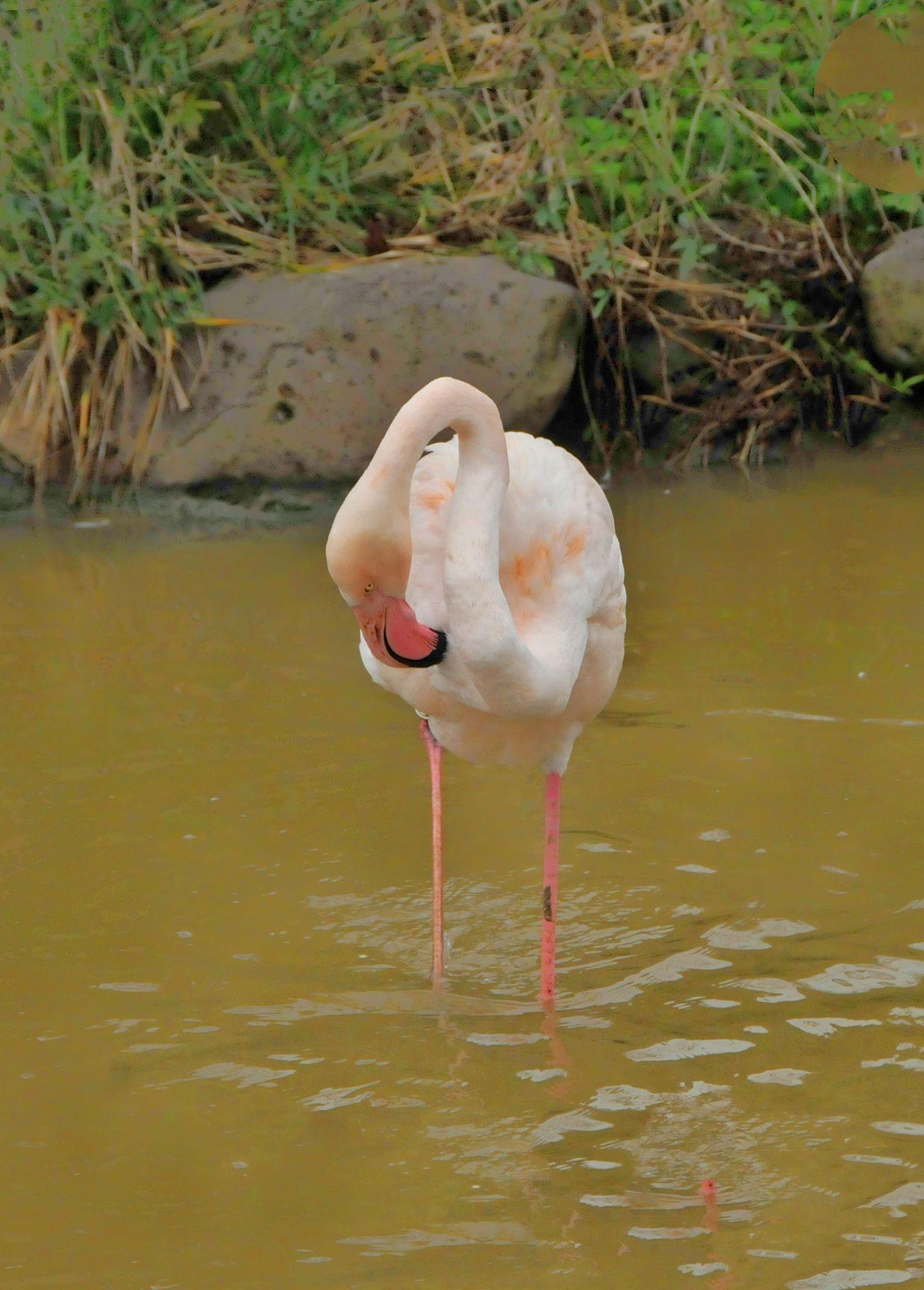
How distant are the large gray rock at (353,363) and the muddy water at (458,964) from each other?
50.3 inches

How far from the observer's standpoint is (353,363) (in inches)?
274

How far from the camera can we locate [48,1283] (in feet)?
7.89

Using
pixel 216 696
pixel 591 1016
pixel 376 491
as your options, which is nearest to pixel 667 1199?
pixel 591 1016

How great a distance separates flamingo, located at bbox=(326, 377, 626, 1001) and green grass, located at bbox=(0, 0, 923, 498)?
382cm

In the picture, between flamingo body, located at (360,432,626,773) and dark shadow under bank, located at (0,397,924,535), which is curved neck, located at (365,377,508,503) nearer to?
flamingo body, located at (360,432,626,773)

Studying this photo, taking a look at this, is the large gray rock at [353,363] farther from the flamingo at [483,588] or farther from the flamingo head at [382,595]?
the flamingo head at [382,595]

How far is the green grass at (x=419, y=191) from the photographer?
7078 mm

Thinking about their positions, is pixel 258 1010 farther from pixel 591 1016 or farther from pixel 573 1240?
pixel 573 1240

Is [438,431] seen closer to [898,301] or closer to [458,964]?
[458,964]

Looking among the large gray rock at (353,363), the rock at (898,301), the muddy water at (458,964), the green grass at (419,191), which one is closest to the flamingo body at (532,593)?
the muddy water at (458,964)

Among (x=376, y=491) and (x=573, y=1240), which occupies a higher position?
(x=376, y=491)

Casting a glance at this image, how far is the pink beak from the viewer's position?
2.73 meters

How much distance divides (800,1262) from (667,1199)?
0.27 meters

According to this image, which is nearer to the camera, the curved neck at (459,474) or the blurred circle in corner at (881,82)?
the blurred circle in corner at (881,82)
